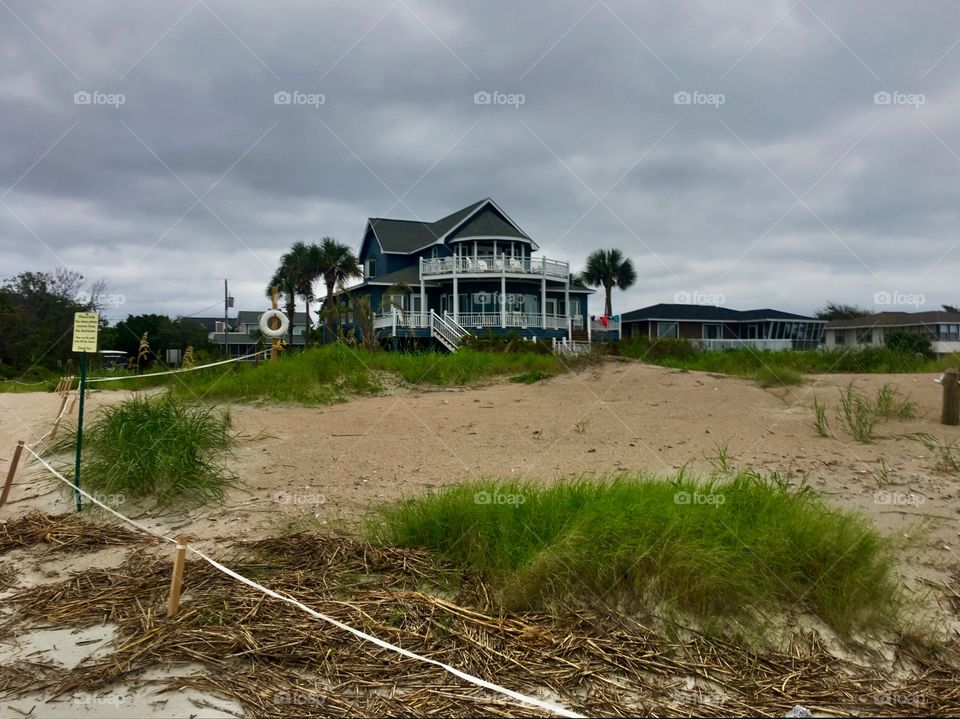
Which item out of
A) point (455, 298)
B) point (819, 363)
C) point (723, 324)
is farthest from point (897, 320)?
point (819, 363)

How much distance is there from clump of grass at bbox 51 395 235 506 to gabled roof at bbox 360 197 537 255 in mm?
29237

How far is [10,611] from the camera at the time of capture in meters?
4.48

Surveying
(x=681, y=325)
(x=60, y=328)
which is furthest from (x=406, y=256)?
(x=681, y=325)

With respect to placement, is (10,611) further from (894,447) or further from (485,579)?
(894,447)

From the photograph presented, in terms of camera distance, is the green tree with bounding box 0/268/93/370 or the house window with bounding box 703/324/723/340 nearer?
the green tree with bounding box 0/268/93/370

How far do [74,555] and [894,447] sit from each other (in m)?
8.55

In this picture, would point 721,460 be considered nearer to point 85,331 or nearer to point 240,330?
point 85,331

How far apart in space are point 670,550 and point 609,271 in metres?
45.3

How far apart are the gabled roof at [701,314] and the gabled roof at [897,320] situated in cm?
223

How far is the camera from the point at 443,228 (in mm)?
39062

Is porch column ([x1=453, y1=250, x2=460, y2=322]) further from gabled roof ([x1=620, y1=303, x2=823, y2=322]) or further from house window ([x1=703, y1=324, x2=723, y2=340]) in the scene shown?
house window ([x1=703, y1=324, x2=723, y2=340])

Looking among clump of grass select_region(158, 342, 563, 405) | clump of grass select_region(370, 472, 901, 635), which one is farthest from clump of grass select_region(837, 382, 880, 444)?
clump of grass select_region(158, 342, 563, 405)

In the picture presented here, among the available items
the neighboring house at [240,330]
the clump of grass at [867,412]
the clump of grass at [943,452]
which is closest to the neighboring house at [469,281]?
the neighboring house at [240,330]

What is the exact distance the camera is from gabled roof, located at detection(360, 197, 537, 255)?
36.5m
